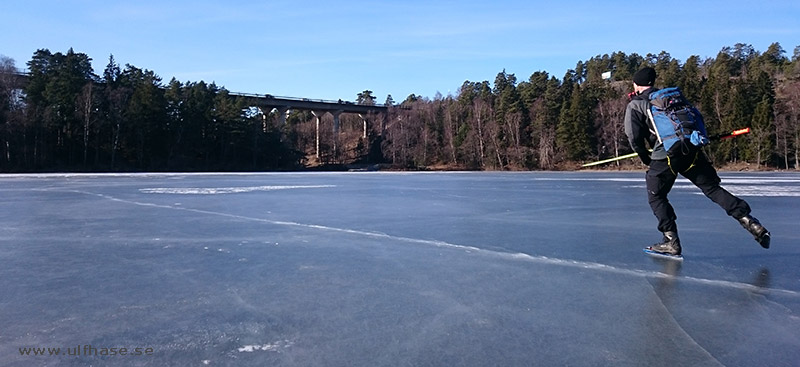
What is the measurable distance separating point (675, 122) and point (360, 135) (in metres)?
69.2

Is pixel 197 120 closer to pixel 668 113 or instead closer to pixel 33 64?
pixel 33 64

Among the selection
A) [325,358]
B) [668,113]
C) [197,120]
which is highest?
[197,120]

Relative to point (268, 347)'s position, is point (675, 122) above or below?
above

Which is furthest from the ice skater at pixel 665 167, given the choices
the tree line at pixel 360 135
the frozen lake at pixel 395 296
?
the tree line at pixel 360 135

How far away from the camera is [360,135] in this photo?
72.4 meters

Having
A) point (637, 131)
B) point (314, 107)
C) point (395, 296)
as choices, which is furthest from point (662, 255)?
point (314, 107)

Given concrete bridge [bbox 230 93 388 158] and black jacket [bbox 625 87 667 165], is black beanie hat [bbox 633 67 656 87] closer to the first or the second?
black jacket [bbox 625 87 667 165]

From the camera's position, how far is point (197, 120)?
49219 millimetres

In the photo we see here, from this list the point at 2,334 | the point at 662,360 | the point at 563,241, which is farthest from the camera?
the point at 563,241

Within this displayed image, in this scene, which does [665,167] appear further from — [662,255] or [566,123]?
[566,123]

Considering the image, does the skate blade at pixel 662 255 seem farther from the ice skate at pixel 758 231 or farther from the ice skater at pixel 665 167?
the ice skate at pixel 758 231

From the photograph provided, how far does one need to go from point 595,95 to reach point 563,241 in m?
58.4

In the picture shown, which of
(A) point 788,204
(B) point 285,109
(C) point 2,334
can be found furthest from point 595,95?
(C) point 2,334

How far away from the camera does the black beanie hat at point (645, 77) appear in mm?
4270
